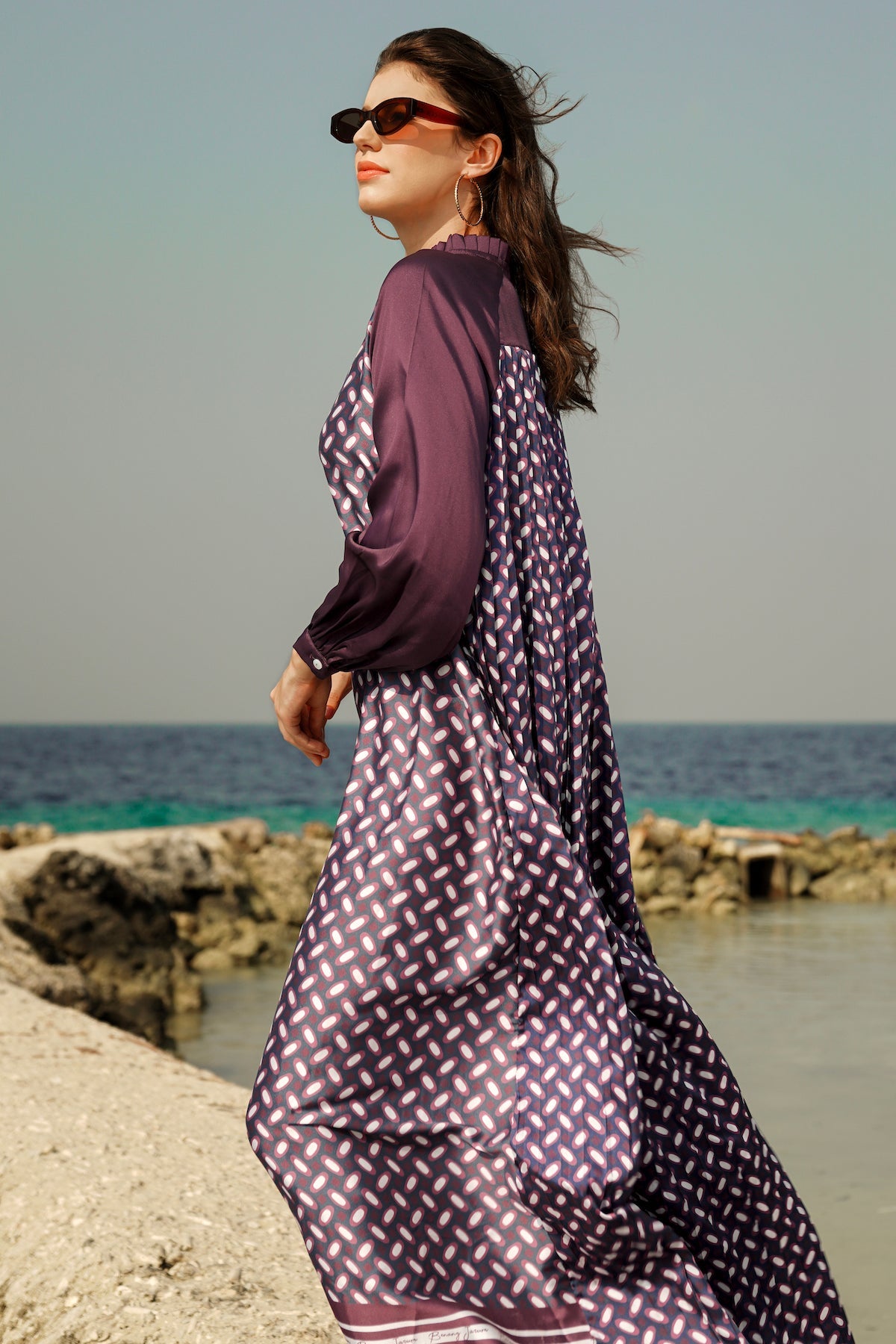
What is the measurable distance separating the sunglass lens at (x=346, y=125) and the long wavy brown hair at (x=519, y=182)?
9 centimetres

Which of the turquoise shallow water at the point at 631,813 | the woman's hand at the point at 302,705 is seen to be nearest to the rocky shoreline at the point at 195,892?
the woman's hand at the point at 302,705

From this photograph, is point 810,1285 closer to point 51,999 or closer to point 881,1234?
point 881,1234

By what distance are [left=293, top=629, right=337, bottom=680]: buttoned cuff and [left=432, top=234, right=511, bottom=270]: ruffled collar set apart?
21.6 inches

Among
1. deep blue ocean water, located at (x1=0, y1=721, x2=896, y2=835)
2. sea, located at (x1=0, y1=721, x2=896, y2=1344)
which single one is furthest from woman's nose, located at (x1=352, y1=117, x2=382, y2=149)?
deep blue ocean water, located at (x1=0, y1=721, x2=896, y2=835)

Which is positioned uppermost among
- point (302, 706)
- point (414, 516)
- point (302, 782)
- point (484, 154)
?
point (484, 154)

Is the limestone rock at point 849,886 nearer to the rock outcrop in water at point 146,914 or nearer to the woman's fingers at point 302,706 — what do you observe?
the rock outcrop in water at point 146,914

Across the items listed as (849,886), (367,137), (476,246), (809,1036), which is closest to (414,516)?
(476,246)

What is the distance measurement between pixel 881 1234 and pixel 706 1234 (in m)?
2.27

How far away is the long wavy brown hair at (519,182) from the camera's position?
5.53ft

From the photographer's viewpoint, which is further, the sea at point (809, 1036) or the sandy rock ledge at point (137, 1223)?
the sea at point (809, 1036)

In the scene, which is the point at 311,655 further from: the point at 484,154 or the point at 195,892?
the point at 195,892

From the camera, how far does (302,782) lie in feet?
129

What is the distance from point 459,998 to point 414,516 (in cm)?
54

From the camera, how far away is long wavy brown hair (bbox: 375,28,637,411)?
5.53ft
